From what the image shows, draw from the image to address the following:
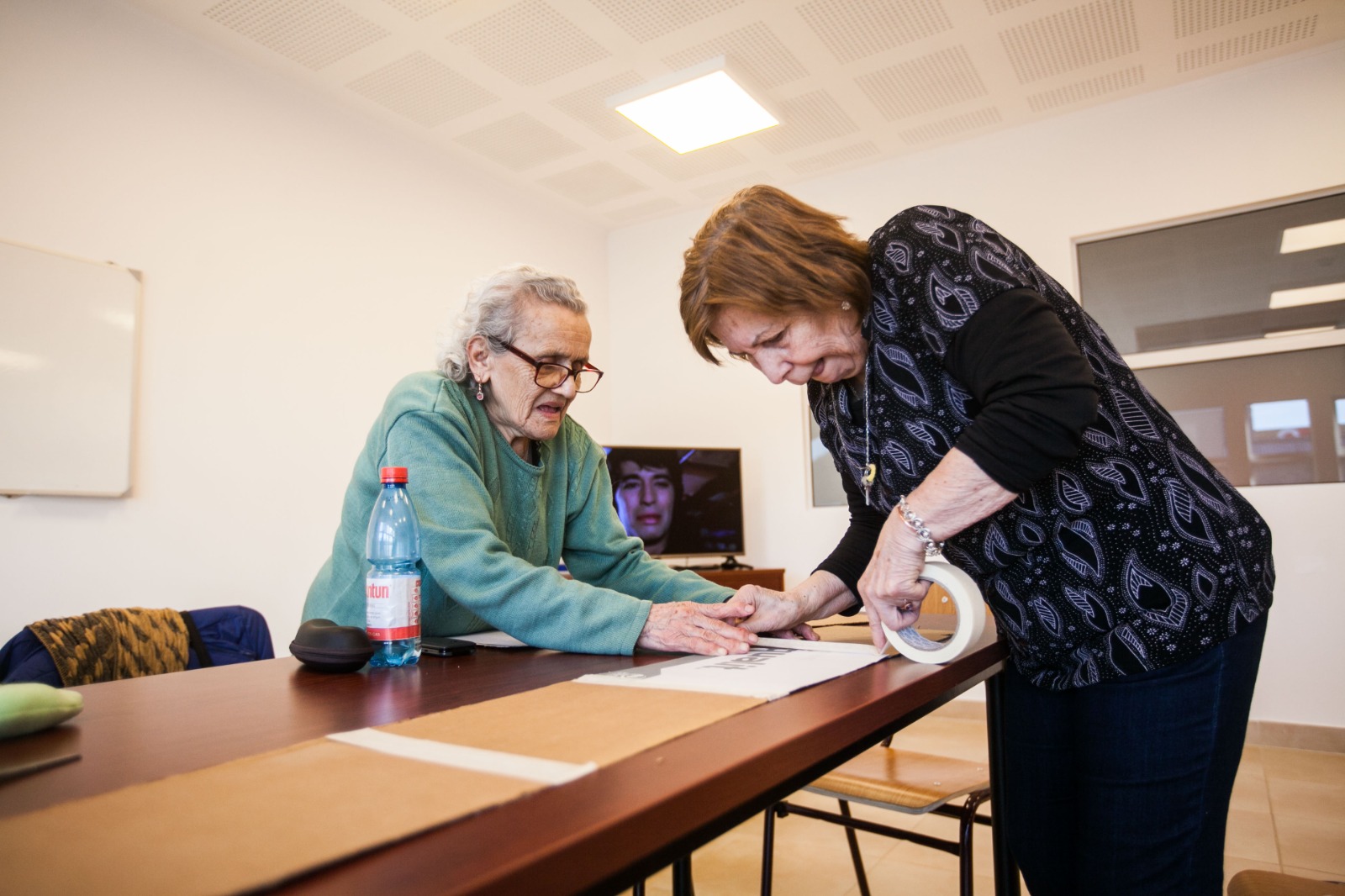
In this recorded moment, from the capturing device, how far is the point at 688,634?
107 centimetres

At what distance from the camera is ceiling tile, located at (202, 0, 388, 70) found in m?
3.05

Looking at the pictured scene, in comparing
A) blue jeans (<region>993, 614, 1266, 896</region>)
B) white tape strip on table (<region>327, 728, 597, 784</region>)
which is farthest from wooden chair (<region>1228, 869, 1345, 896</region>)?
white tape strip on table (<region>327, 728, 597, 784</region>)

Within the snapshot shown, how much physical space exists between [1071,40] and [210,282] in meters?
3.66

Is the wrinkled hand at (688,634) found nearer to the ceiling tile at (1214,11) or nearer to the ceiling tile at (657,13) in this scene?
the ceiling tile at (657,13)

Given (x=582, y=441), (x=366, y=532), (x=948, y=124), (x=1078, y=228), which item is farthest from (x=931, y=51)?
(x=366, y=532)

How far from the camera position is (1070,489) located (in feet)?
3.27

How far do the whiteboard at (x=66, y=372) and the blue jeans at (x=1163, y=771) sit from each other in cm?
306

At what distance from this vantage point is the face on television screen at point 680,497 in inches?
176

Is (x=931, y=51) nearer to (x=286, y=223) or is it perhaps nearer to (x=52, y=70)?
(x=286, y=223)

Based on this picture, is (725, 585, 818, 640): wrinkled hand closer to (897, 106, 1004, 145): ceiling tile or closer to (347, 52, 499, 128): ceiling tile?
(347, 52, 499, 128): ceiling tile

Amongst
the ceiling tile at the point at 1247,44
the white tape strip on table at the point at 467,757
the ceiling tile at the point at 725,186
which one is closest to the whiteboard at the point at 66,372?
the white tape strip on table at the point at 467,757

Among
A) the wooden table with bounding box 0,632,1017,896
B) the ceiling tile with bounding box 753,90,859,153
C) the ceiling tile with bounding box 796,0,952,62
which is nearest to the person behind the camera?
the wooden table with bounding box 0,632,1017,896

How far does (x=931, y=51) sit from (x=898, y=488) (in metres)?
3.01

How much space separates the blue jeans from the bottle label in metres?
0.86
